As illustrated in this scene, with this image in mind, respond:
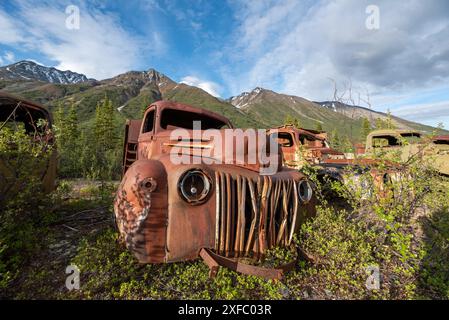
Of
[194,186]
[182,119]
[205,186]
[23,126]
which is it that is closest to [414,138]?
[182,119]

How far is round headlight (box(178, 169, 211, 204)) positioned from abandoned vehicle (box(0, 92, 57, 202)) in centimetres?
226

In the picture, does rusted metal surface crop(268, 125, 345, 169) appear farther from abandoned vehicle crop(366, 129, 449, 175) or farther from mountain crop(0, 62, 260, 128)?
mountain crop(0, 62, 260, 128)

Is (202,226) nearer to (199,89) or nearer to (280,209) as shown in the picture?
(280,209)

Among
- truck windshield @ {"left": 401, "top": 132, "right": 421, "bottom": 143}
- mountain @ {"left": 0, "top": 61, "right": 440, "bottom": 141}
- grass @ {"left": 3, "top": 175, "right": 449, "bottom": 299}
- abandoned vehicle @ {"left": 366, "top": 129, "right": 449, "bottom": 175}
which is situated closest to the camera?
grass @ {"left": 3, "top": 175, "right": 449, "bottom": 299}

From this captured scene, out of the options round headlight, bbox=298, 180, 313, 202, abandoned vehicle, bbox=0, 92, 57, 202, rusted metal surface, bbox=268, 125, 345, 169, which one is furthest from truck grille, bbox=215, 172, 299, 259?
rusted metal surface, bbox=268, 125, 345, 169

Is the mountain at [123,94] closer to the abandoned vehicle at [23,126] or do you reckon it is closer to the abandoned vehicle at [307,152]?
the abandoned vehicle at [23,126]

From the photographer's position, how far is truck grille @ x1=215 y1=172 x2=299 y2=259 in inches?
103

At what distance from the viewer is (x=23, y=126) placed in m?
3.71

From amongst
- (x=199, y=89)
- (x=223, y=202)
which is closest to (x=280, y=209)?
(x=223, y=202)

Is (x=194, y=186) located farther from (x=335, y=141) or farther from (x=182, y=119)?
(x=335, y=141)

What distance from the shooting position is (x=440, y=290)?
8.78 feet

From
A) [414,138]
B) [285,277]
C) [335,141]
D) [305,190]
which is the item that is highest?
[414,138]

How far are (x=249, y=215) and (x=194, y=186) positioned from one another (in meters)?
0.72

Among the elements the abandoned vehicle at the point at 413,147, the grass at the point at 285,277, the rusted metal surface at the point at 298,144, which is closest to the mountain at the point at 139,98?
the abandoned vehicle at the point at 413,147
